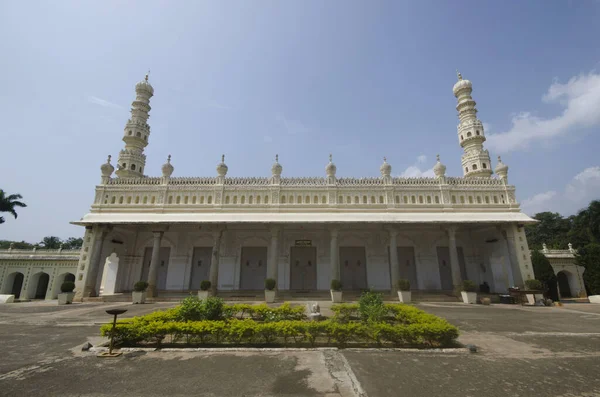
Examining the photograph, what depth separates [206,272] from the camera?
2391 centimetres

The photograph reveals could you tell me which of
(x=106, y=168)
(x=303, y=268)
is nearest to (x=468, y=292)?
(x=303, y=268)

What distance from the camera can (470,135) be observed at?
1125 inches

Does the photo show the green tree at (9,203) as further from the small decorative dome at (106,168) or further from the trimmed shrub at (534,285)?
the trimmed shrub at (534,285)

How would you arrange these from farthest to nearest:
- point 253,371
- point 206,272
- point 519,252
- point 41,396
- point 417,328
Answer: point 206,272 < point 519,252 < point 417,328 < point 253,371 < point 41,396

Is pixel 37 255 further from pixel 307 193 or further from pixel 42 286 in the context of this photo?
pixel 307 193

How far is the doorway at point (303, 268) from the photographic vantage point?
23234 mm

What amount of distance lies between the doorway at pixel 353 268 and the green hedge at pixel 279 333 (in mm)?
15980

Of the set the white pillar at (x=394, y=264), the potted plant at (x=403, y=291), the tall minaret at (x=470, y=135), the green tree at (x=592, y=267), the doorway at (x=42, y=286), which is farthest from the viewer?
the doorway at (x=42, y=286)

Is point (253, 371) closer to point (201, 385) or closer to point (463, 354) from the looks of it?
point (201, 385)

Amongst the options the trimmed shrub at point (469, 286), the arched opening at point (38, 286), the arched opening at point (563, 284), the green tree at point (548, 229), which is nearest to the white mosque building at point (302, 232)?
the trimmed shrub at point (469, 286)

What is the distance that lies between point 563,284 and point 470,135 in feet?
62.0

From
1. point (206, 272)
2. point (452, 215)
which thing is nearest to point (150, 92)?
point (206, 272)

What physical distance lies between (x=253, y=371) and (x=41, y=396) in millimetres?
3604

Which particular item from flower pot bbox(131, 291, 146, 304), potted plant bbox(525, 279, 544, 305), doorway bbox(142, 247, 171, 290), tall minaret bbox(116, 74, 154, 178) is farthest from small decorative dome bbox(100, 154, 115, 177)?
potted plant bbox(525, 279, 544, 305)
